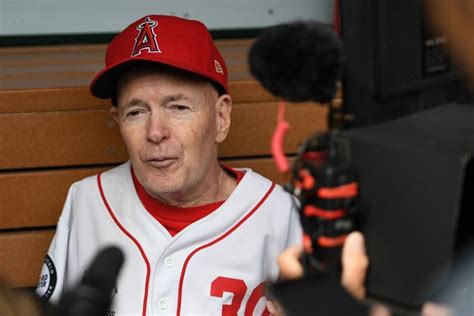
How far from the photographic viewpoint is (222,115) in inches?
68.8

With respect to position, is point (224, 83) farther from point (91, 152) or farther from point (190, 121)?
point (91, 152)

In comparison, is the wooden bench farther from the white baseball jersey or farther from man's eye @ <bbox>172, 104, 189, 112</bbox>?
man's eye @ <bbox>172, 104, 189, 112</bbox>

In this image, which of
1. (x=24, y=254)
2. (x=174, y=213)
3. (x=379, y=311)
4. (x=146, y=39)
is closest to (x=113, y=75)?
(x=146, y=39)

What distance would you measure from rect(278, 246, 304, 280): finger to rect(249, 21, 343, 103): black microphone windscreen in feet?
0.67

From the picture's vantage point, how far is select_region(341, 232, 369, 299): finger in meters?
0.87

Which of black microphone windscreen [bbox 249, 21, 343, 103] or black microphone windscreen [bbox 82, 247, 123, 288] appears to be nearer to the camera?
black microphone windscreen [bbox 82, 247, 123, 288]

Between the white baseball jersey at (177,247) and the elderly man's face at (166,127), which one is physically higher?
the elderly man's face at (166,127)

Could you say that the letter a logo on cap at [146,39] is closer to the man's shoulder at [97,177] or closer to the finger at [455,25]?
the man's shoulder at [97,177]

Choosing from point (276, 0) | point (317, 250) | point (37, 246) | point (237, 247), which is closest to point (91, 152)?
point (37, 246)

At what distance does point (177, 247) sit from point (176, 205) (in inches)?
4.7

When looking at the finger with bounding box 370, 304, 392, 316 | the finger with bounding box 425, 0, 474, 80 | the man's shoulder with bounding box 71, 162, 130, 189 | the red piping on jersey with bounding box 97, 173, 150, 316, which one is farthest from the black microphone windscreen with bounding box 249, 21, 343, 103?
the man's shoulder with bounding box 71, 162, 130, 189

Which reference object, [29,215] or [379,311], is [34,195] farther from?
[379,311]

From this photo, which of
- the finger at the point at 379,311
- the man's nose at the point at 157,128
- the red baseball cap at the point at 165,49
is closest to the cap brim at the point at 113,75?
the red baseball cap at the point at 165,49

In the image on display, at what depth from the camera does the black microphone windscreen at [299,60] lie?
823 millimetres
